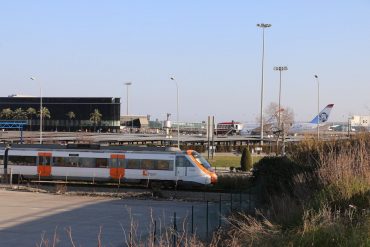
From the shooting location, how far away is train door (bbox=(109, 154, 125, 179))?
35.1m

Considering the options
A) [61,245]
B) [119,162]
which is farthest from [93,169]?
[61,245]

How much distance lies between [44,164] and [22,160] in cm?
179

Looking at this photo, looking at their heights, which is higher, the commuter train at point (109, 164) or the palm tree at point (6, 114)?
the palm tree at point (6, 114)

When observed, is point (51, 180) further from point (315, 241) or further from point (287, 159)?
point (315, 241)

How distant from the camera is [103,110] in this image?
14150cm

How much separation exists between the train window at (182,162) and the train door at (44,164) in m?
9.01

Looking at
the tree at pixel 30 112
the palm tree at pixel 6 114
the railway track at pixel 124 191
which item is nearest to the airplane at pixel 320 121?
the tree at pixel 30 112

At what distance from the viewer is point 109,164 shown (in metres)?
35.3

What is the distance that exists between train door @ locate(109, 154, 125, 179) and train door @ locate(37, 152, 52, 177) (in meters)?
4.53

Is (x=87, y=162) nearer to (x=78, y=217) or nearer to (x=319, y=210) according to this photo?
(x=78, y=217)

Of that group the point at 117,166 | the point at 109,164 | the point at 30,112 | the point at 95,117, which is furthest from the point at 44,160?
the point at 30,112

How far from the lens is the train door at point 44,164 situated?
1431 inches

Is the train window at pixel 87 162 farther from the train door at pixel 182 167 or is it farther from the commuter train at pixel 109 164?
the train door at pixel 182 167

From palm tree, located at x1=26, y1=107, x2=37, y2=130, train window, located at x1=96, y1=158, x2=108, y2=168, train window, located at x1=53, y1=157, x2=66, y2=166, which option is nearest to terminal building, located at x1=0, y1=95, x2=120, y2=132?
palm tree, located at x1=26, y1=107, x2=37, y2=130
